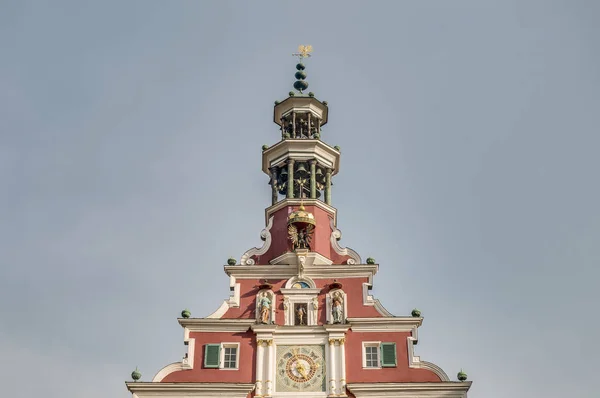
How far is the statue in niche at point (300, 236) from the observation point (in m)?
35.6

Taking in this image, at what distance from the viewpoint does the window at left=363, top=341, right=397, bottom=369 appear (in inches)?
1253

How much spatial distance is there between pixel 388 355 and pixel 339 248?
5.30 m

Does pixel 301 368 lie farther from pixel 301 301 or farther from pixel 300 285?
pixel 300 285

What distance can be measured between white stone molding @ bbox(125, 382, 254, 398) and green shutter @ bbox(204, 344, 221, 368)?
100 cm

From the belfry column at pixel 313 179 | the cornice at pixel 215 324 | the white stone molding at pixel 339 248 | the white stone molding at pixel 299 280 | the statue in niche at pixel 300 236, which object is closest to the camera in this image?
the cornice at pixel 215 324

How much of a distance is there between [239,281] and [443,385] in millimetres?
8104

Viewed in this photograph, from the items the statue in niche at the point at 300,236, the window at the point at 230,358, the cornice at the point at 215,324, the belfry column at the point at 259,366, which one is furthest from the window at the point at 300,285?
the window at the point at 230,358

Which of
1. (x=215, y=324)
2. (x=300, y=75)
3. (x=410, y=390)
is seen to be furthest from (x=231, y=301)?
(x=300, y=75)

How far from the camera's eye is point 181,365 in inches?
1256

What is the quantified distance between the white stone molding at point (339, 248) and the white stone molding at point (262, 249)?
92.0 inches

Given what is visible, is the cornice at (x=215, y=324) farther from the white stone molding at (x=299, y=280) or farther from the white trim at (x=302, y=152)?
the white trim at (x=302, y=152)

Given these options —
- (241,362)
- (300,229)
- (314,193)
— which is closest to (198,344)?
(241,362)

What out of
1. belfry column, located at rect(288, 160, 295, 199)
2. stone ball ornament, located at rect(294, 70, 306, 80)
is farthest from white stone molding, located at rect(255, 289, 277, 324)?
stone ball ornament, located at rect(294, 70, 306, 80)

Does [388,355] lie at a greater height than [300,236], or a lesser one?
lesser
